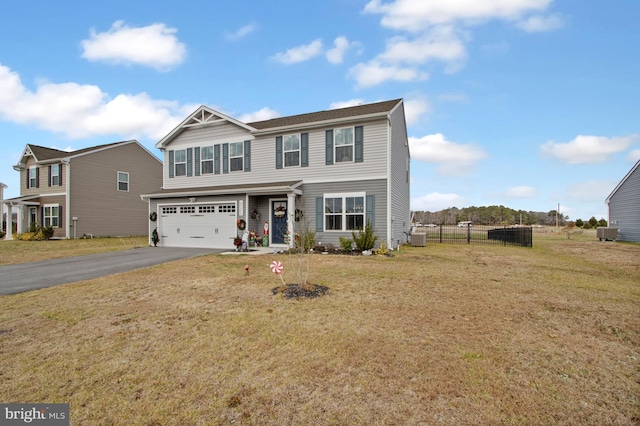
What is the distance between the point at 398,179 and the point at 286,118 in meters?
7.17

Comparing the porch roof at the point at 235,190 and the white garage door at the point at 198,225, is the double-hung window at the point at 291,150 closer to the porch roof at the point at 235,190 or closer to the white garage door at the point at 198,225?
the porch roof at the point at 235,190

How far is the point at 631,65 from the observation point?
11.9 m

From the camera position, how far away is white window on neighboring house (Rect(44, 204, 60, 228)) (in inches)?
938

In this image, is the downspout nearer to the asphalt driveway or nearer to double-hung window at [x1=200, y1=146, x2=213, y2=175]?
the asphalt driveway

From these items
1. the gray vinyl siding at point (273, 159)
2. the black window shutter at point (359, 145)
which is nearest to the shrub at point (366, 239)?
the gray vinyl siding at point (273, 159)

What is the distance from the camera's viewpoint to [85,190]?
24.2m

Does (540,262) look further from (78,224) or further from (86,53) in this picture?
(78,224)

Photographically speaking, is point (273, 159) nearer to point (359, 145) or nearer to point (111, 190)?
point (359, 145)

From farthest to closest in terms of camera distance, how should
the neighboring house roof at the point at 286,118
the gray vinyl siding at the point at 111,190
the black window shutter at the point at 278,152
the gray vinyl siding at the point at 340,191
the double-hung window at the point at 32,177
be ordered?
the double-hung window at the point at 32,177 < the gray vinyl siding at the point at 111,190 < the black window shutter at the point at 278,152 < the neighboring house roof at the point at 286,118 < the gray vinyl siding at the point at 340,191

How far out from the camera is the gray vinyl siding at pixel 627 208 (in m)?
22.3

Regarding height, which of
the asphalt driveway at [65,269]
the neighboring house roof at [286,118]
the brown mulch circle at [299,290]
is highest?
the neighboring house roof at [286,118]

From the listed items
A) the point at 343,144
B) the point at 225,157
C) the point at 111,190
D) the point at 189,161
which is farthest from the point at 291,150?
the point at 111,190

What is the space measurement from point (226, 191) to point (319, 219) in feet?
16.0

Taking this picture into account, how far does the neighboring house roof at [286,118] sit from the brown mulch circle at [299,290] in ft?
30.8
